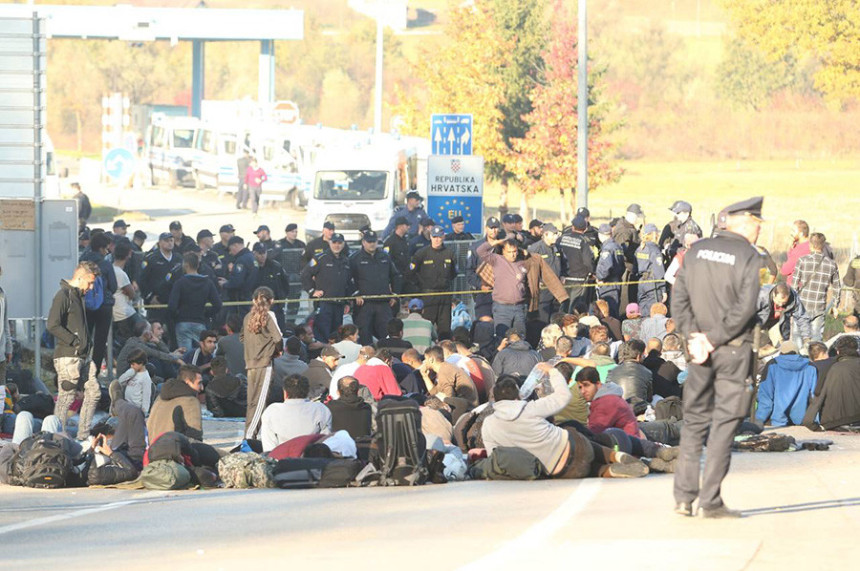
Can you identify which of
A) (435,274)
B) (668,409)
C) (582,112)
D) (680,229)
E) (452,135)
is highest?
(582,112)

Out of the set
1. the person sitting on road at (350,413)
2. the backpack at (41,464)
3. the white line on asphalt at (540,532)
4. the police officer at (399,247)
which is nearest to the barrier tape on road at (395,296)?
the police officer at (399,247)

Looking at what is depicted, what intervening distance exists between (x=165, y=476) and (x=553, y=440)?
317cm

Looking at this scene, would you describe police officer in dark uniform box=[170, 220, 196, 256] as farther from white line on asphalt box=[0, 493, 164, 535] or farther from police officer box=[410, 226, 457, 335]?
white line on asphalt box=[0, 493, 164, 535]

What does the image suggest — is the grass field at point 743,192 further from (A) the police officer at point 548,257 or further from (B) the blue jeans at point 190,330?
(B) the blue jeans at point 190,330

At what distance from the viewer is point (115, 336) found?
62.9 feet

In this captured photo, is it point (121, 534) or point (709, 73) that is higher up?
point (709, 73)

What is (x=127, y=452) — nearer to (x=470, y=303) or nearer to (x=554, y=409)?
(x=554, y=409)

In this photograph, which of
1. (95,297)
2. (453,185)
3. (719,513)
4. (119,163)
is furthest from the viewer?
(119,163)

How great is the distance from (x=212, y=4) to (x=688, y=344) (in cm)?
12785

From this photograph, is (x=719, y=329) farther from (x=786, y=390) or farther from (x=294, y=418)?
(x=786, y=390)

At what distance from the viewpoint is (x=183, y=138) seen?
58.2 meters

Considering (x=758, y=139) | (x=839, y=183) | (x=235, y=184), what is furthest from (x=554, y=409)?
(x=758, y=139)

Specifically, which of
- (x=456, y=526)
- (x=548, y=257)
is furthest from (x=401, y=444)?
(x=548, y=257)

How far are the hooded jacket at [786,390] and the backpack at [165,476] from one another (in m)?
6.55
